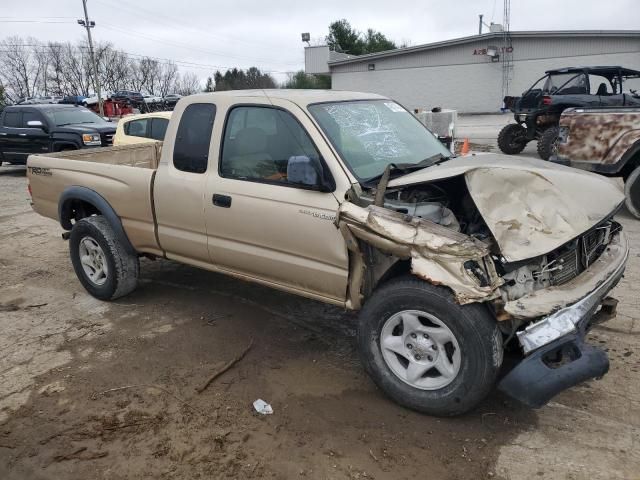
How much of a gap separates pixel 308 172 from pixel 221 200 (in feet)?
2.85

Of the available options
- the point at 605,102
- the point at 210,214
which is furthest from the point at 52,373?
the point at 605,102

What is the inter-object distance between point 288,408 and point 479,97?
108 ft

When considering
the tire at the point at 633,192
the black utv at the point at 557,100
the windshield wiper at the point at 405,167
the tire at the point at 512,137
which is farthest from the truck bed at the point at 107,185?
the tire at the point at 512,137

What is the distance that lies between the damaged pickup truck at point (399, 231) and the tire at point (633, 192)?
4.20 metres

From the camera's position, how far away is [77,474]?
286 centimetres

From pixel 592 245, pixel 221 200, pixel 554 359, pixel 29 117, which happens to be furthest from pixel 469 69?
pixel 554 359

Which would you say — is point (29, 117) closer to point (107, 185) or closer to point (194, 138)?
point (107, 185)

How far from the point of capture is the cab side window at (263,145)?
3695 mm

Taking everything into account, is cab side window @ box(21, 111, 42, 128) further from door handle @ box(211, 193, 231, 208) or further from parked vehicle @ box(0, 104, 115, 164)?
door handle @ box(211, 193, 231, 208)

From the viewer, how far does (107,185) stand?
4.81m

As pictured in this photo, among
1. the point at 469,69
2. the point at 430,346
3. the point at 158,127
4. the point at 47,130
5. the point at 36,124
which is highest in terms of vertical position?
the point at 469,69

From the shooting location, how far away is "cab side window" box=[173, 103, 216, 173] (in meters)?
4.13

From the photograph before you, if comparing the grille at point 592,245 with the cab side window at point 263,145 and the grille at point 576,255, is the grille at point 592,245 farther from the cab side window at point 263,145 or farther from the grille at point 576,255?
the cab side window at point 263,145

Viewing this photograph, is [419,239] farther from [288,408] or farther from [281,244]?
[288,408]
